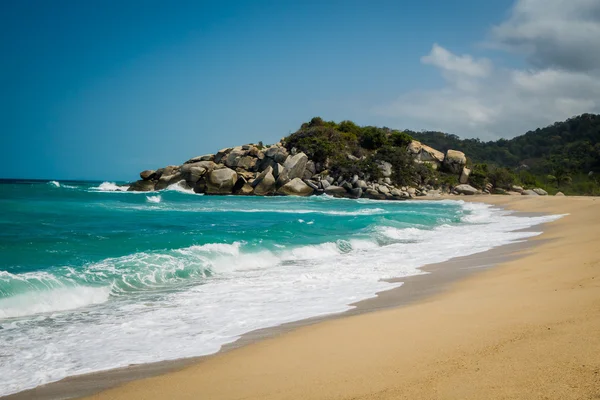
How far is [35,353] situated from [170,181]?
1981 inches

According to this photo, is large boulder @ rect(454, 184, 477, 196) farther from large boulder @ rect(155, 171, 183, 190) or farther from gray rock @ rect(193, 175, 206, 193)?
large boulder @ rect(155, 171, 183, 190)

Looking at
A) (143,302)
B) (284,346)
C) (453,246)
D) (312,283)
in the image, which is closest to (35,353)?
(143,302)

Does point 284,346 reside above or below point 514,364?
below

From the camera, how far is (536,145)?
104 m

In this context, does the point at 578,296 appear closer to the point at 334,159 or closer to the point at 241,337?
the point at 241,337

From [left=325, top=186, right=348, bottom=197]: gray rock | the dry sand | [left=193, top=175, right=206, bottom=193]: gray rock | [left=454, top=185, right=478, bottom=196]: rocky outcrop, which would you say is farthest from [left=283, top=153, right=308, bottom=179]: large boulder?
the dry sand

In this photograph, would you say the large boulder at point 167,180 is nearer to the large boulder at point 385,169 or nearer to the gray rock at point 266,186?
the gray rock at point 266,186

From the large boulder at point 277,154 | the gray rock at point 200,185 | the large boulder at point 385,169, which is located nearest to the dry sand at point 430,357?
the large boulder at point 385,169

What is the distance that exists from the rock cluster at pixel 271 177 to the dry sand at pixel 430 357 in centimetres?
4082

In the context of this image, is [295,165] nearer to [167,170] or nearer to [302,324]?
[167,170]

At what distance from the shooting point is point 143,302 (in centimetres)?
766

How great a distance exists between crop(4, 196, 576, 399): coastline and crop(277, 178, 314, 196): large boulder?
3566 cm

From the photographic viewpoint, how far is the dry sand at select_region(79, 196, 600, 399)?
3.02 meters

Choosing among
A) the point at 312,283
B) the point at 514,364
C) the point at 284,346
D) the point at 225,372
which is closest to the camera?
→ the point at 514,364
